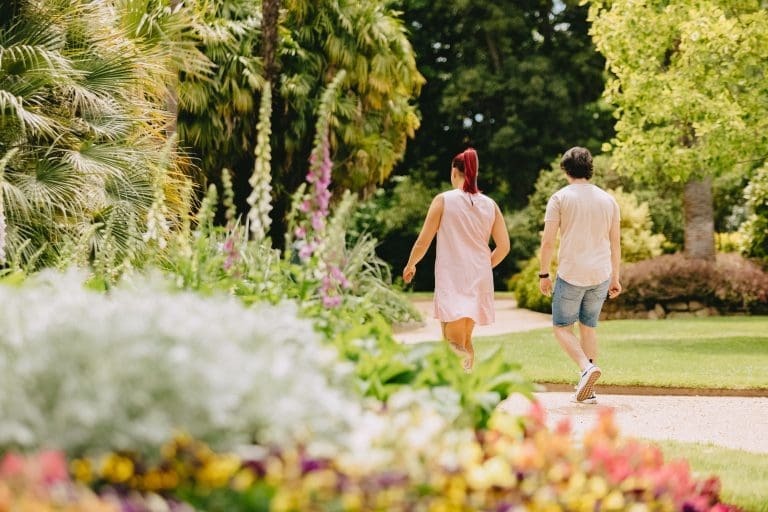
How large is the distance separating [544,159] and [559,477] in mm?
31952

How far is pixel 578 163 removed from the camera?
794 centimetres

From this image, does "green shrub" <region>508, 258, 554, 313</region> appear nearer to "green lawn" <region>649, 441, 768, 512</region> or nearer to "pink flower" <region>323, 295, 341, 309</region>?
"green lawn" <region>649, 441, 768, 512</region>

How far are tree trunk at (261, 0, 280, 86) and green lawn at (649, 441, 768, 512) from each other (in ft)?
40.3

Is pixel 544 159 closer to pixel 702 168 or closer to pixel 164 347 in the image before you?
pixel 702 168

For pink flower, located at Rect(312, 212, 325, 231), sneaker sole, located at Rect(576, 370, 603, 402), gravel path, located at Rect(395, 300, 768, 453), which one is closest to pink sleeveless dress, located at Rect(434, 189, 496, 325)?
gravel path, located at Rect(395, 300, 768, 453)

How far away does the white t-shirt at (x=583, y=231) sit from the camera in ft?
25.9

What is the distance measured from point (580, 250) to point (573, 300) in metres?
0.41

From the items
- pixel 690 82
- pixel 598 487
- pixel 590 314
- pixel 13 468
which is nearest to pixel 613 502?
pixel 598 487

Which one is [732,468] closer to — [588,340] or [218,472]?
[588,340]

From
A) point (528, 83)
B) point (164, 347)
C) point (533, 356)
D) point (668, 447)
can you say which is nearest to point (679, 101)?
point (533, 356)

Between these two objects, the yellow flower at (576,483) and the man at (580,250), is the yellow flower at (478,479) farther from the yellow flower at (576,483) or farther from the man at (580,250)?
the man at (580,250)

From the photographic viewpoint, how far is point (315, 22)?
2022 centimetres

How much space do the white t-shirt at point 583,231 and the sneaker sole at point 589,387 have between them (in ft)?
2.28

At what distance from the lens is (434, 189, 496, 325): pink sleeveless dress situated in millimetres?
7672
